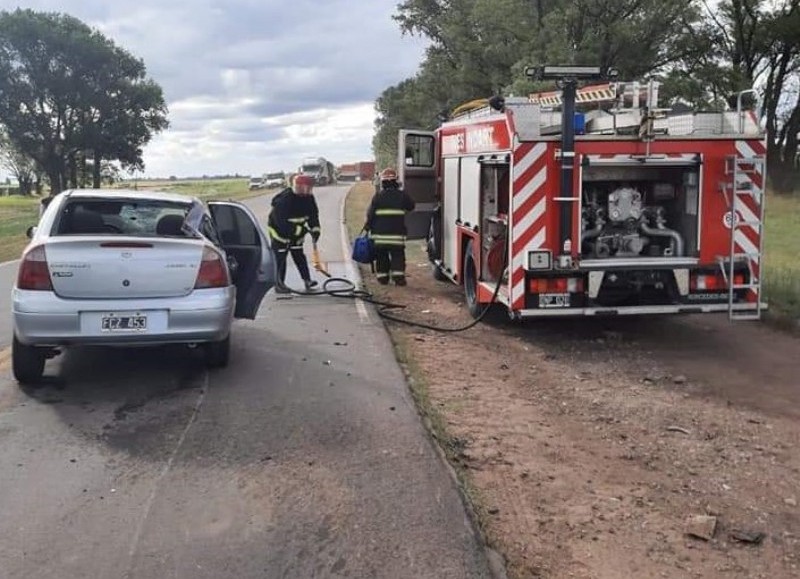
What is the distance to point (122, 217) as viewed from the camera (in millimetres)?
7598

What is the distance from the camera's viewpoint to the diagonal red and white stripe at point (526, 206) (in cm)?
832

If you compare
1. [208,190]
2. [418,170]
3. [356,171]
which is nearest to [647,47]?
[418,170]

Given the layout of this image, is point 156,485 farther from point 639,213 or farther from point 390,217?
point 390,217

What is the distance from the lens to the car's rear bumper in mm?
6523

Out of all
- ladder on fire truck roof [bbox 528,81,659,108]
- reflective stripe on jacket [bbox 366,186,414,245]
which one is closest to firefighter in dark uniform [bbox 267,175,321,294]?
reflective stripe on jacket [bbox 366,186,414,245]

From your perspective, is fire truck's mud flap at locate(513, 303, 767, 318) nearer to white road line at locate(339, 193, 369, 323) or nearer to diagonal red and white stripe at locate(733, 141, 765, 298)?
diagonal red and white stripe at locate(733, 141, 765, 298)

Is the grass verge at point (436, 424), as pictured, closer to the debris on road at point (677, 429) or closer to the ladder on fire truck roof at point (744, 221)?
the debris on road at point (677, 429)

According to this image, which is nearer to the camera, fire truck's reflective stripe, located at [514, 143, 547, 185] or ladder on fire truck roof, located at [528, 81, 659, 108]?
fire truck's reflective stripe, located at [514, 143, 547, 185]

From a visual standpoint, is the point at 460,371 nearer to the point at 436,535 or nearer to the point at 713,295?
the point at 713,295

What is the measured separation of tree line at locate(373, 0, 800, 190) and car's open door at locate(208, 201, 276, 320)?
1877 cm

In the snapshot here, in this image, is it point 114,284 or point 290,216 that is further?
point 290,216

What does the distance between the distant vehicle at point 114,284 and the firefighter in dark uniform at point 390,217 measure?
568 centimetres

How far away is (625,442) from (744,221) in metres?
3.72

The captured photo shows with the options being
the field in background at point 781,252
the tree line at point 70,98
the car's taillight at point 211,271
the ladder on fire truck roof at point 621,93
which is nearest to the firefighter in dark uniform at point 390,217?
the ladder on fire truck roof at point 621,93
